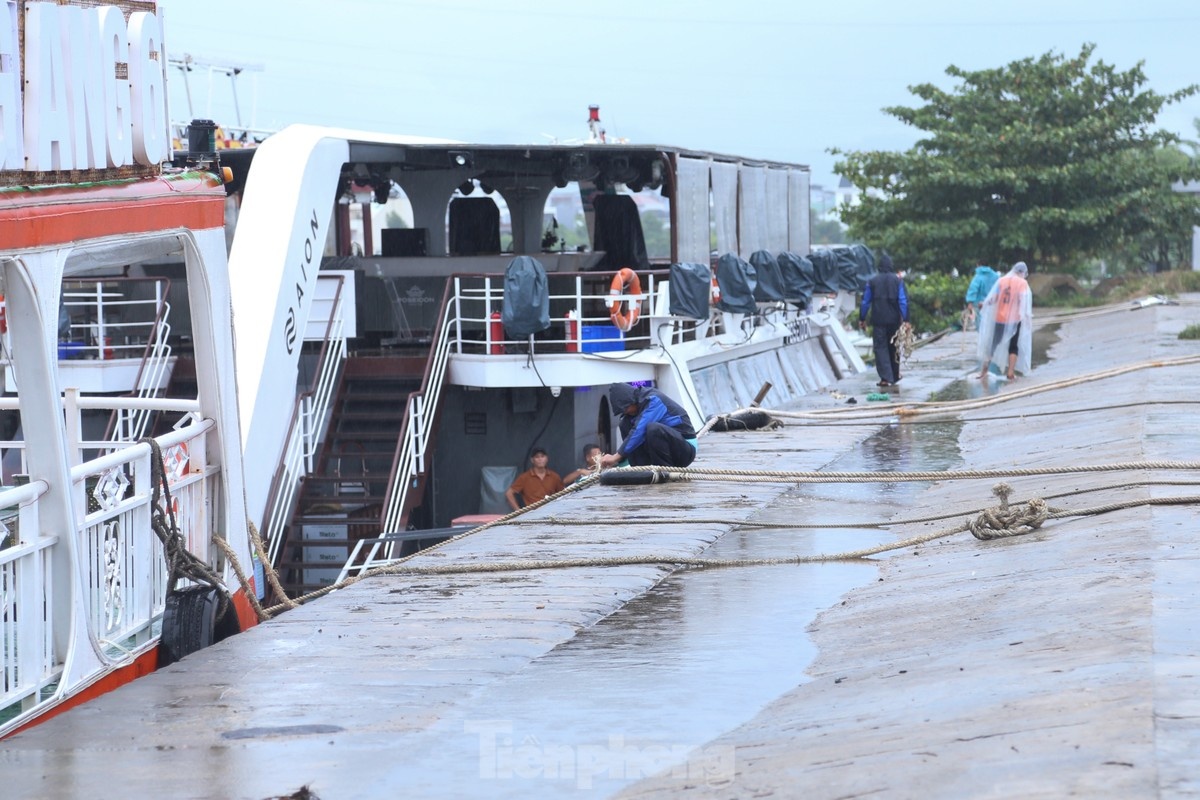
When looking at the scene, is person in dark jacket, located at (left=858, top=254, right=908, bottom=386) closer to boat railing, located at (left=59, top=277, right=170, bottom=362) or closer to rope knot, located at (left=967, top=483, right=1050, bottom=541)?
boat railing, located at (left=59, top=277, right=170, bottom=362)

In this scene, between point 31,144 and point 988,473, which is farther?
point 988,473

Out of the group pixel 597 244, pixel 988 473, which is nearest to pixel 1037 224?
pixel 597 244

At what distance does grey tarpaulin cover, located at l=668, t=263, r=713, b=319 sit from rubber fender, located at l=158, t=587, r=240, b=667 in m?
10.7

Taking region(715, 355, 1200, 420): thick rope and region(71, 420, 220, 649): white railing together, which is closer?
region(71, 420, 220, 649): white railing

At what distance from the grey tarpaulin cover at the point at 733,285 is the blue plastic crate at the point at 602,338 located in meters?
2.51

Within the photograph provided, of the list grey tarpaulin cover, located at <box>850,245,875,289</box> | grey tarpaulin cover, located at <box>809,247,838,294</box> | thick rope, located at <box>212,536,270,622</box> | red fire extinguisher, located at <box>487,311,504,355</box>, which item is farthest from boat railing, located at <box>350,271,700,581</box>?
grey tarpaulin cover, located at <box>850,245,875,289</box>

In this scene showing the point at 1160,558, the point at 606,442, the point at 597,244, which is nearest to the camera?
the point at 1160,558

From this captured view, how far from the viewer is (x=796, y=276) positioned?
22.7 m

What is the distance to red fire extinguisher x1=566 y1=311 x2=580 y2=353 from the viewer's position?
16891mm

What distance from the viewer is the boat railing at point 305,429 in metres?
13.9

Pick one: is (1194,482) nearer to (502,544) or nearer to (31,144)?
(502,544)

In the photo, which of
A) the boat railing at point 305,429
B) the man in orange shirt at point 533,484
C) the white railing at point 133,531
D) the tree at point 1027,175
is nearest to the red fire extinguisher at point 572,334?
the man in orange shirt at point 533,484

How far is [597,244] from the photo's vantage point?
21469mm

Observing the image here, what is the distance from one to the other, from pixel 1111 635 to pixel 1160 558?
1.53 meters
